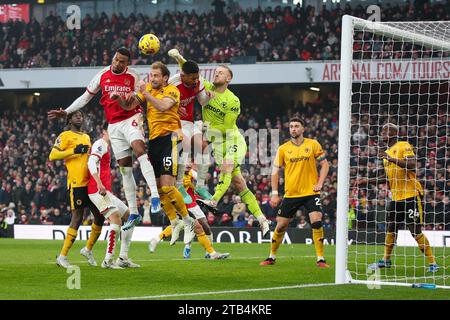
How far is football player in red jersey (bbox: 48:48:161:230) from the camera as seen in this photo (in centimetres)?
1157

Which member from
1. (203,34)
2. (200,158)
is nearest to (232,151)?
(200,158)

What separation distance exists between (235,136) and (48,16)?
27.6 m

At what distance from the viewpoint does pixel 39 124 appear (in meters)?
35.9

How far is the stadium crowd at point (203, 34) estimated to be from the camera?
3359cm

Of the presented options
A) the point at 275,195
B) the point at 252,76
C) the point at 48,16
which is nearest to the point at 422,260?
the point at 275,195

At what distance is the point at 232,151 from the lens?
1429cm

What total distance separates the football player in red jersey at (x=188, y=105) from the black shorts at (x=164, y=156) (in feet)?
2.34

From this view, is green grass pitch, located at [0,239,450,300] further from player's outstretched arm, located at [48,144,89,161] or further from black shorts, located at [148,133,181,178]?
player's outstretched arm, located at [48,144,89,161]

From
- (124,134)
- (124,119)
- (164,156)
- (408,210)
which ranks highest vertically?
(124,119)

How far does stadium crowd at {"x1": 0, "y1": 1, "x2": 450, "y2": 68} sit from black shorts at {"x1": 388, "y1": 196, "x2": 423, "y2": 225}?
800 inches

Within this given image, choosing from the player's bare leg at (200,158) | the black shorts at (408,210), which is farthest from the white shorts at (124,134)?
the black shorts at (408,210)

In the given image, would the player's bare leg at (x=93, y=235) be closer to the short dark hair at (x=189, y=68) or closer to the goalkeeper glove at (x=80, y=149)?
the goalkeeper glove at (x=80, y=149)

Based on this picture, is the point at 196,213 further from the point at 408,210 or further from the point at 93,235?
the point at 408,210

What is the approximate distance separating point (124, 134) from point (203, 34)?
81.2 ft
